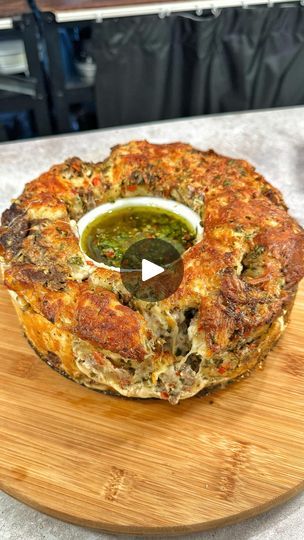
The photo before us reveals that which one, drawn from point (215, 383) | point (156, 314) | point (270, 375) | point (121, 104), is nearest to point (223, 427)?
point (215, 383)

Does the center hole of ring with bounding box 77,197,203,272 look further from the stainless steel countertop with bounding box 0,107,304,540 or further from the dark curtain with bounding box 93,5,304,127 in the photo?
the dark curtain with bounding box 93,5,304,127

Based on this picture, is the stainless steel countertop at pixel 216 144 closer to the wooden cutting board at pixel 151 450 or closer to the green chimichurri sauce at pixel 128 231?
the green chimichurri sauce at pixel 128 231

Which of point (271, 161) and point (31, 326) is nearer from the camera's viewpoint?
point (31, 326)

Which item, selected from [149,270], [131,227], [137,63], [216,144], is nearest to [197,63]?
[137,63]

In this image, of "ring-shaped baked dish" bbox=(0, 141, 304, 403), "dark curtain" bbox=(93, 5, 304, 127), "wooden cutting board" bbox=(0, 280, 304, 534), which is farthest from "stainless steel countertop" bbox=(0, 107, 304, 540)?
"wooden cutting board" bbox=(0, 280, 304, 534)

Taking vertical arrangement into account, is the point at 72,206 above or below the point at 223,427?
above

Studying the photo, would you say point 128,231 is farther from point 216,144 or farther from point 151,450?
point 216,144

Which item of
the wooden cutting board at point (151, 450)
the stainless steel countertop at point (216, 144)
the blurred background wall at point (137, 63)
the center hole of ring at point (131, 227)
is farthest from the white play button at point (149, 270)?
the blurred background wall at point (137, 63)

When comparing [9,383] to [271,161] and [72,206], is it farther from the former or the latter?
[271,161]
